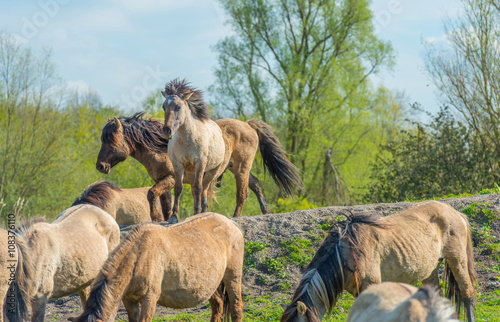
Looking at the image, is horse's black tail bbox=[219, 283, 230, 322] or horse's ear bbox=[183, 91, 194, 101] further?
horse's ear bbox=[183, 91, 194, 101]

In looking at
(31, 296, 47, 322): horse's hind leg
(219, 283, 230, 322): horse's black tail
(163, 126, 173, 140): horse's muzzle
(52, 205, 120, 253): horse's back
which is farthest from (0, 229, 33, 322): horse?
(163, 126, 173, 140): horse's muzzle

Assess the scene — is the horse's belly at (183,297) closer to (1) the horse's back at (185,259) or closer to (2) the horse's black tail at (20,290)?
(1) the horse's back at (185,259)

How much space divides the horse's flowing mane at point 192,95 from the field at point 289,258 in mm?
2209

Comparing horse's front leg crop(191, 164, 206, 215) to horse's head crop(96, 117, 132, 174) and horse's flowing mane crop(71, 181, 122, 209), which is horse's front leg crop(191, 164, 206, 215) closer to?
horse's flowing mane crop(71, 181, 122, 209)

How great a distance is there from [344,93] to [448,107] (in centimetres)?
1110

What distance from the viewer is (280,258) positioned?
840 cm

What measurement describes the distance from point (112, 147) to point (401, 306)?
7.02 metres

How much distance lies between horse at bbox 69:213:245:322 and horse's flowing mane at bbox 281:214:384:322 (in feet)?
3.38

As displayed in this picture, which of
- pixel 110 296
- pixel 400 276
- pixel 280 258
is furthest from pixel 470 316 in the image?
pixel 110 296

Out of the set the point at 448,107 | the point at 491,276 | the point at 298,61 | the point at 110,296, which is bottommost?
the point at 491,276

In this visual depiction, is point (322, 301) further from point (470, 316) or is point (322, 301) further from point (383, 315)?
point (470, 316)

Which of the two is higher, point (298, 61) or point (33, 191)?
point (298, 61)

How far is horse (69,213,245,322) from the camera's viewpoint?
4406mm

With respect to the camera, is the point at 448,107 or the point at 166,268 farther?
the point at 448,107
